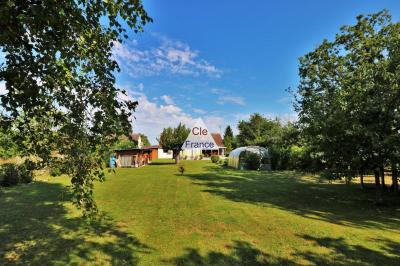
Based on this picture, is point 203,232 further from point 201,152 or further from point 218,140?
point 218,140

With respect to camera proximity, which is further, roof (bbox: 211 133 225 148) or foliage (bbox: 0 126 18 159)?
roof (bbox: 211 133 225 148)

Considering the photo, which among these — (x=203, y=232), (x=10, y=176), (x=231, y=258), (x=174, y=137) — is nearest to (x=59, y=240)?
(x=203, y=232)

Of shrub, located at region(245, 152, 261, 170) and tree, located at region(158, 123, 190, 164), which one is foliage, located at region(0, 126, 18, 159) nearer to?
shrub, located at region(245, 152, 261, 170)

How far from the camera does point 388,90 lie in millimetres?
10102

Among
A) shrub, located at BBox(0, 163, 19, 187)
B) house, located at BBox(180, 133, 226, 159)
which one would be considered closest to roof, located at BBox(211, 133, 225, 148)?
house, located at BBox(180, 133, 226, 159)

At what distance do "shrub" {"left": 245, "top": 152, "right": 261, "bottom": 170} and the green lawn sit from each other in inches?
684

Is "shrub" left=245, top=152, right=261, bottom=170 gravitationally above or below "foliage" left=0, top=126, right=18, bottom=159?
below

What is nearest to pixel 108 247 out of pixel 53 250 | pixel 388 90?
pixel 53 250

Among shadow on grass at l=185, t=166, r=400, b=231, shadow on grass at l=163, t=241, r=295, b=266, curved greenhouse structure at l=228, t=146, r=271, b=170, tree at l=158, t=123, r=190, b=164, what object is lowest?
shadow on grass at l=163, t=241, r=295, b=266

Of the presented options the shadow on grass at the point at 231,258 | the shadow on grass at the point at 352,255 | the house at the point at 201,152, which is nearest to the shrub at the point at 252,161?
the shadow on grass at the point at 352,255

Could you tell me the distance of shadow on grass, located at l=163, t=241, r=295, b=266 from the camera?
561cm

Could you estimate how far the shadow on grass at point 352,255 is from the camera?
5.63 m

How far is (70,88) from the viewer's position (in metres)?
4.27

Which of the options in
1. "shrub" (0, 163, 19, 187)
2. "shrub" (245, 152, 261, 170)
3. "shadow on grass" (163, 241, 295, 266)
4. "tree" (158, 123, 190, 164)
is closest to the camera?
"shadow on grass" (163, 241, 295, 266)
